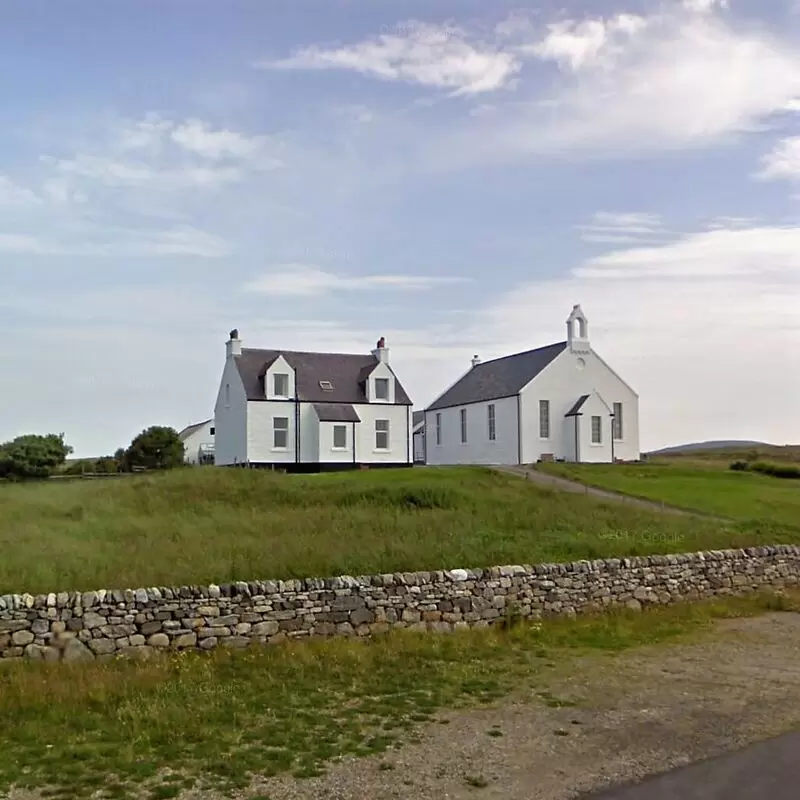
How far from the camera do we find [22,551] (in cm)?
1480

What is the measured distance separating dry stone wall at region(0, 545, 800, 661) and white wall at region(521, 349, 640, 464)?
23839 millimetres

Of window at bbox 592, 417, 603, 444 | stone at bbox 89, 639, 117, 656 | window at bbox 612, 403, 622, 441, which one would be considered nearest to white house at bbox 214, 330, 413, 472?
window at bbox 592, 417, 603, 444

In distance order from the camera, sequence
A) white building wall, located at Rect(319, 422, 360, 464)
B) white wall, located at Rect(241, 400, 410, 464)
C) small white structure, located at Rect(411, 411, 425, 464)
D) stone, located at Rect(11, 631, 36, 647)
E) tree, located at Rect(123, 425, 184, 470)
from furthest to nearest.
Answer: small white structure, located at Rect(411, 411, 425, 464) → tree, located at Rect(123, 425, 184, 470) → white building wall, located at Rect(319, 422, 360, 464) → white wall, located at Rect(241, 400, 410, 464) → stone, located at Rect(11, 631, 36, 647)

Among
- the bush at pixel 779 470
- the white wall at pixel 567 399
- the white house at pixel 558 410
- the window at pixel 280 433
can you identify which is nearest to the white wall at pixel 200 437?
the window at pixel 280 433

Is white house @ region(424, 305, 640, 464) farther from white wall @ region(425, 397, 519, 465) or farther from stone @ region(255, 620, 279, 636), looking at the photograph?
stone @ region(255, 620, 279, 636)

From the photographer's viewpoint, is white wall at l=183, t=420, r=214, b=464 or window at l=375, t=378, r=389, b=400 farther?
white wall at l=183, t=420, r=214, b=464

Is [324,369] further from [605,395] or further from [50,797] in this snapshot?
[50,797]

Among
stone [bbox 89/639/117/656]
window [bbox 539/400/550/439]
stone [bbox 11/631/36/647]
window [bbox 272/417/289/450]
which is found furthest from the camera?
window [bbox 539/400/550/439]

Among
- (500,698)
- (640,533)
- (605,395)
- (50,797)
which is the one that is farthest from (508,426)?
(50,797)

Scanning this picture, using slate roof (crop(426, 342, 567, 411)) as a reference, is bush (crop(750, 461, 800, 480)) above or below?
below

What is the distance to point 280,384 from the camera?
139ft

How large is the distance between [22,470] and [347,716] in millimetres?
39878

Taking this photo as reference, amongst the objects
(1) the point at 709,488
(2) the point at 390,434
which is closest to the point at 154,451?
(2) the point at 390,434

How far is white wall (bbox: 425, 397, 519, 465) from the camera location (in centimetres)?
Answer: 4269
